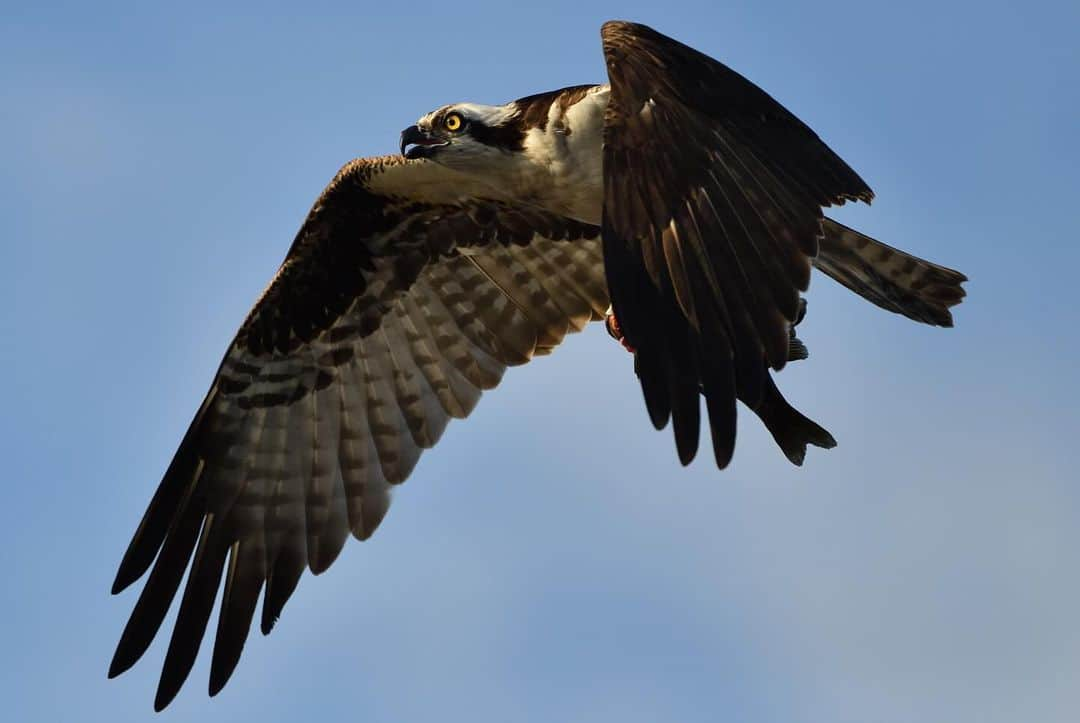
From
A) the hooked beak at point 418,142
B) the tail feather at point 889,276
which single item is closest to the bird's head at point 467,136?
the hooked beak at point 418,142

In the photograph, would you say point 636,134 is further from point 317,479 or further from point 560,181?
point 317,479

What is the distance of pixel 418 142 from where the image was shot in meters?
12.1

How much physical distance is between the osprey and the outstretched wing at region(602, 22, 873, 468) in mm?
14

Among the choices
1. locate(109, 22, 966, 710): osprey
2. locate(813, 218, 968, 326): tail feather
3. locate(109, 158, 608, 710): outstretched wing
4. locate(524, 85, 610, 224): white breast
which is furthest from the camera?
locate(109, 158, 608, 710): outstretched wing

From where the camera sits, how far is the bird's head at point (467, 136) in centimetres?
1191

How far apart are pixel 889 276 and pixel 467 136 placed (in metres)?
2.72

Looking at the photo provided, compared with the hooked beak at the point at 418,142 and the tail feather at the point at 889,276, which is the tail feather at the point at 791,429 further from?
the hooked beak at the point at 418,142

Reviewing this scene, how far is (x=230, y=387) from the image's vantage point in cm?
1334

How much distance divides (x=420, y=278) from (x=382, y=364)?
0.64 m

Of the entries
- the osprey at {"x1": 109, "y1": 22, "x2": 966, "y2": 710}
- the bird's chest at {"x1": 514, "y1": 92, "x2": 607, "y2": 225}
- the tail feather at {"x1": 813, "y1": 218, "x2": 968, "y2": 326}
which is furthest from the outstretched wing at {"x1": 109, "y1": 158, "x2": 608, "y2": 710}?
the tail feather at {"x1": 813, "y1": 218, "x2": 968, "y2": 326}

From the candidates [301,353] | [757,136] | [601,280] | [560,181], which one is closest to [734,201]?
[757,136]

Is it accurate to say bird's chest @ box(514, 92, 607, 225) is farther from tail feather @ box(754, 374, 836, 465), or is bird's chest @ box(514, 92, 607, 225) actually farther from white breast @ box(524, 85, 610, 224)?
tail feather @ box(754, 374, 836, 465)

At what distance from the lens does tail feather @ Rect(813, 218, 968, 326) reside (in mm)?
12164

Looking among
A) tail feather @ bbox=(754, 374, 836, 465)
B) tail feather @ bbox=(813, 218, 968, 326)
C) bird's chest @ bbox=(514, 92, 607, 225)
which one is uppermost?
bird's chest @ bbox=(514, 92, 607, 225)
